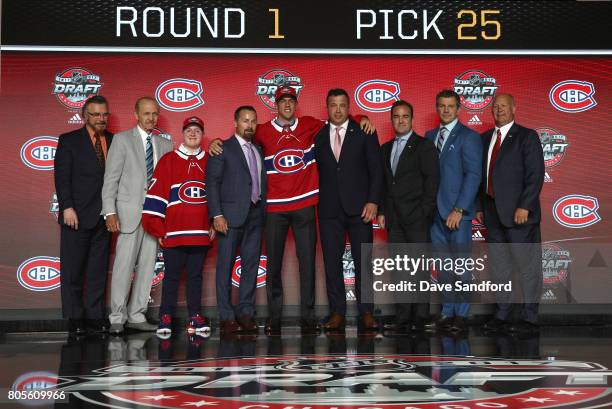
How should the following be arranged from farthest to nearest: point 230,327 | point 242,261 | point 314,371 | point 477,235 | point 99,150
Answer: point 477,235 < point 99,150 < point 242,261 < point 230,327 < point 314,371

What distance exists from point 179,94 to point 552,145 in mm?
2796

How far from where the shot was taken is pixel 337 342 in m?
4.49

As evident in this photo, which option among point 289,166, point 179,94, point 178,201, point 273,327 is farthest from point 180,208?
point 179,94

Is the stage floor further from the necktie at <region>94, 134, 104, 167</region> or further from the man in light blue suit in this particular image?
the necktie at <region>94, 134, 104, 167</region>

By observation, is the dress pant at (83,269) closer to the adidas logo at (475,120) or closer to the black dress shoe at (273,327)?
the black dress shoe at (273,327)

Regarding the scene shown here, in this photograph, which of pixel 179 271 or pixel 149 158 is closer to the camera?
pixel 179 271

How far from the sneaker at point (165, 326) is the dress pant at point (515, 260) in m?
2.13

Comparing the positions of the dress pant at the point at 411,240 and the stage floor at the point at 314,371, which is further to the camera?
the dress pant at the point at 411,240

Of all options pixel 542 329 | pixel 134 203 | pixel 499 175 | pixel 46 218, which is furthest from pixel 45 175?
pixel 542 329

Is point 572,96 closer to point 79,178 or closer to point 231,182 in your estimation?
point 231,182

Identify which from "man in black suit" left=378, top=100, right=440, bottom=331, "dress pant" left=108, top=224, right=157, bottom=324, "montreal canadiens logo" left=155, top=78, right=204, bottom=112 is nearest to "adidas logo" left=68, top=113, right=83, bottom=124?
"montreal canadiens logo" left=155, top=78, right=204, bottom=112

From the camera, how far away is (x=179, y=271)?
512 cm

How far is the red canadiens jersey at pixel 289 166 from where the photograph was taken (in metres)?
5.12

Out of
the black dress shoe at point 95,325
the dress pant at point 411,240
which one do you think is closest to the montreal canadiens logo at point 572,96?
the dress pant at point 411,240
